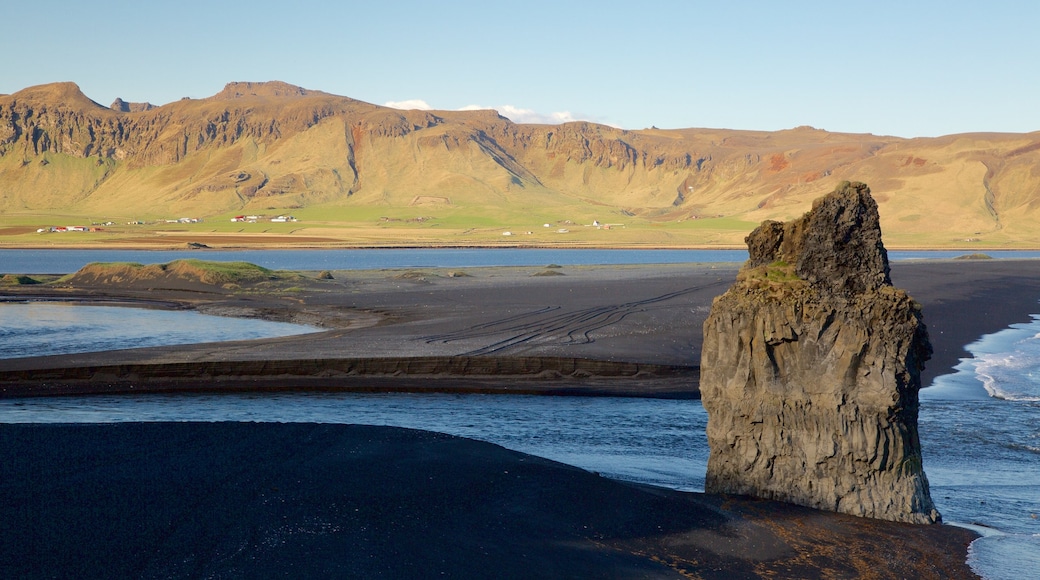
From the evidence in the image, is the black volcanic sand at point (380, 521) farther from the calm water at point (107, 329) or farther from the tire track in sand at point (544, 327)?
the calm water at point (107, 329)

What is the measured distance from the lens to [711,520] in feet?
34.6

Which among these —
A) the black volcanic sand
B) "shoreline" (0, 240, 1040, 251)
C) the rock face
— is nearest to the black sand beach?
the black volcanic sand

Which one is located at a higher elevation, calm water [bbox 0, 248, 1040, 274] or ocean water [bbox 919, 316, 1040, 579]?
ocean water [bbox 919, 316, 1040, 579]

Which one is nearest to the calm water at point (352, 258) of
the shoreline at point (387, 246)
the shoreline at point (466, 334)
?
the shoreline at point (387, 246)

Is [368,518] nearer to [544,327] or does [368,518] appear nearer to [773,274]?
[773,274]

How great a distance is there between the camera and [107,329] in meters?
33.6

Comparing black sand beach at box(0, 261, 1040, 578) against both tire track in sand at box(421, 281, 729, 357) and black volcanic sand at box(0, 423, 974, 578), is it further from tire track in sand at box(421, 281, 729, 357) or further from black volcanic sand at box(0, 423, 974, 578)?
tire track in sand at box(421, 281, 729, 357)

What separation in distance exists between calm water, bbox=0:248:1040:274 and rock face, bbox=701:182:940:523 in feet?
235

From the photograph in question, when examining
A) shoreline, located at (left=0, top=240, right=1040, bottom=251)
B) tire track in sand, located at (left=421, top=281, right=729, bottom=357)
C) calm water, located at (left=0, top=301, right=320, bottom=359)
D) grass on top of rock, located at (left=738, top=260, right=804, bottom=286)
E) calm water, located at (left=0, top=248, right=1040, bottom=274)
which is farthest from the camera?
shoreline, located at (left=0, top=240, right=1040, bottom=251)

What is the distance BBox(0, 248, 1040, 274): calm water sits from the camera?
88.8 metres

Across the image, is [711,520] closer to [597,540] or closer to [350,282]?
[597,540]

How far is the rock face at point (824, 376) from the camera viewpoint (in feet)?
36.7

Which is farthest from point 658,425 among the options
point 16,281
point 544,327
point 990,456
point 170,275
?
point 16,281

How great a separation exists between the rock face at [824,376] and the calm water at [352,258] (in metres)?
71.6
